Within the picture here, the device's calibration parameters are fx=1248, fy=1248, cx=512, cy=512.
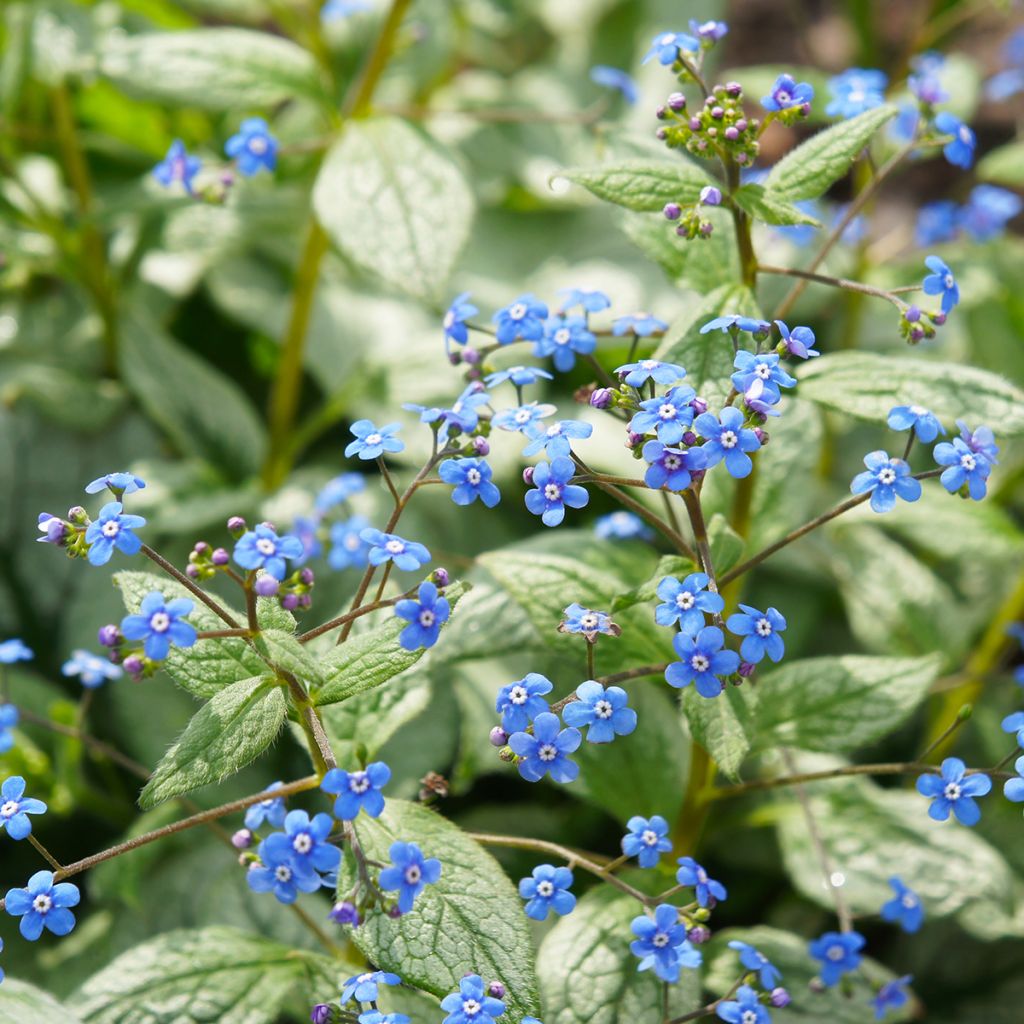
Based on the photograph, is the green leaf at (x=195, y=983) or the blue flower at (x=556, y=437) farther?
the green leaf at (x=195, y=983)

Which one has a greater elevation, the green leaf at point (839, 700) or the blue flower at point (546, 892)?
the green leaf at point (839, 700)

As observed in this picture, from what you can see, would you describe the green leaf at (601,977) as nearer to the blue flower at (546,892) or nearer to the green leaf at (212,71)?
the blue flower at (546,892)

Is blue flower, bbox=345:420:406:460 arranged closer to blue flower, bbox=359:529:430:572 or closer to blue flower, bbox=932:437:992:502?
blue flower, bbox=359:529:430:572

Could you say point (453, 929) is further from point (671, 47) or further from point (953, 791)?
point (671, 47)

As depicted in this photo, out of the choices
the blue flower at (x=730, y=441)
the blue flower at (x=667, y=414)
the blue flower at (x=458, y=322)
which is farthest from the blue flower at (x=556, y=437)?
the blue flower at (x=458, y=322)

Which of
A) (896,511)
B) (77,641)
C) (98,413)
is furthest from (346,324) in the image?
(896,511)

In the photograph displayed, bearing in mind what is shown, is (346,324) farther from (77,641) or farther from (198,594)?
(198,594)

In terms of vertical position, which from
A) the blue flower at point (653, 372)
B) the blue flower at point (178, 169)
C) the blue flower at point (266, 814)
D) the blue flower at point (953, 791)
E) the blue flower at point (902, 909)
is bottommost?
the blue flower at point (902, 909)

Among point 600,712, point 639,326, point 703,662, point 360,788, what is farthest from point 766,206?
point 360,788
